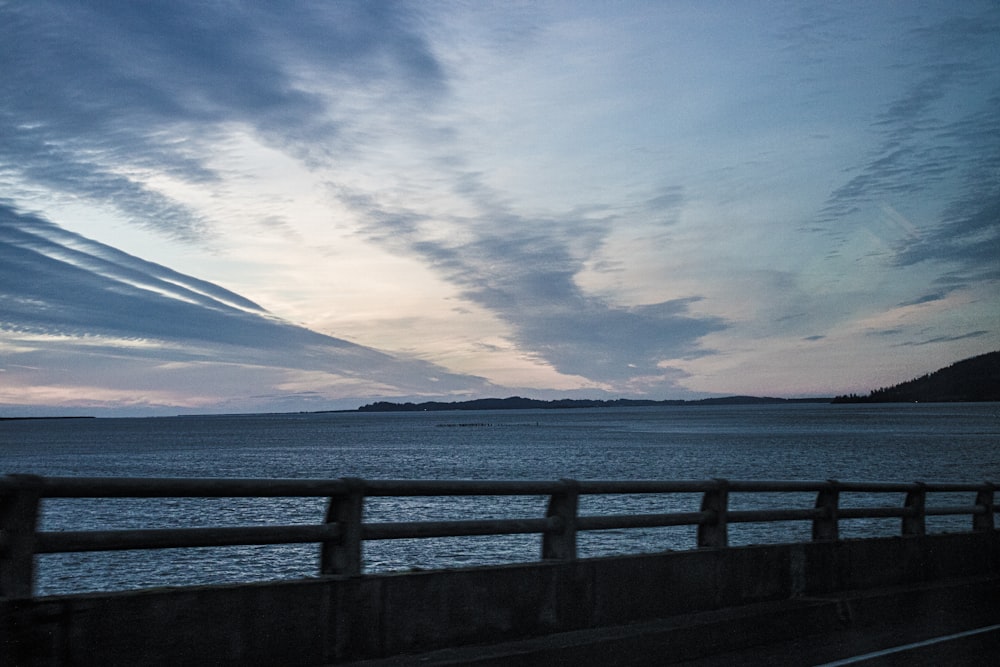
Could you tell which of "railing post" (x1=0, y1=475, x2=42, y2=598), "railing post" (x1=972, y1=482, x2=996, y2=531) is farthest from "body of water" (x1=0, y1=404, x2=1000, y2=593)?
"railing post" (x1=0, y1=475, x2=42, y2=598)

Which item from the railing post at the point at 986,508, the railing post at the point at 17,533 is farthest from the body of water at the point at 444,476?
the railing post at the point at 17,533

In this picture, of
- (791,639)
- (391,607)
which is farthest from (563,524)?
(791,639)

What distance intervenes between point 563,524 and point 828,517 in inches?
167

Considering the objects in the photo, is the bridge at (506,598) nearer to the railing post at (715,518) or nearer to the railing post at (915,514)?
the railing post at (715,518)

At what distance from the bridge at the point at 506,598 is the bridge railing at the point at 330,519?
1cm

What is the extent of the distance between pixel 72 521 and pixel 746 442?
96027mm

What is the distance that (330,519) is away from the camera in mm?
7016

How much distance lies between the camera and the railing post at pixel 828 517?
11.2 metres

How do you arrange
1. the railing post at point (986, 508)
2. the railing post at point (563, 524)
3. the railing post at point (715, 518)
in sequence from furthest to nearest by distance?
1. the railing post at point (986, 508)
2. the railing post at point (715, 518)
3. the railing post at point (563, 524)

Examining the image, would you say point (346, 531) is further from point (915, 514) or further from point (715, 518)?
point (915, 514)

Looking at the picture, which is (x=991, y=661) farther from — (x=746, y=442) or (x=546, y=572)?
(x=746, y=442)

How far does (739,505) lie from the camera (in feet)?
179

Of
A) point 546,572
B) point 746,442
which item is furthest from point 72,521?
point 746,442

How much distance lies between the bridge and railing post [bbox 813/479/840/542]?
2 cm
